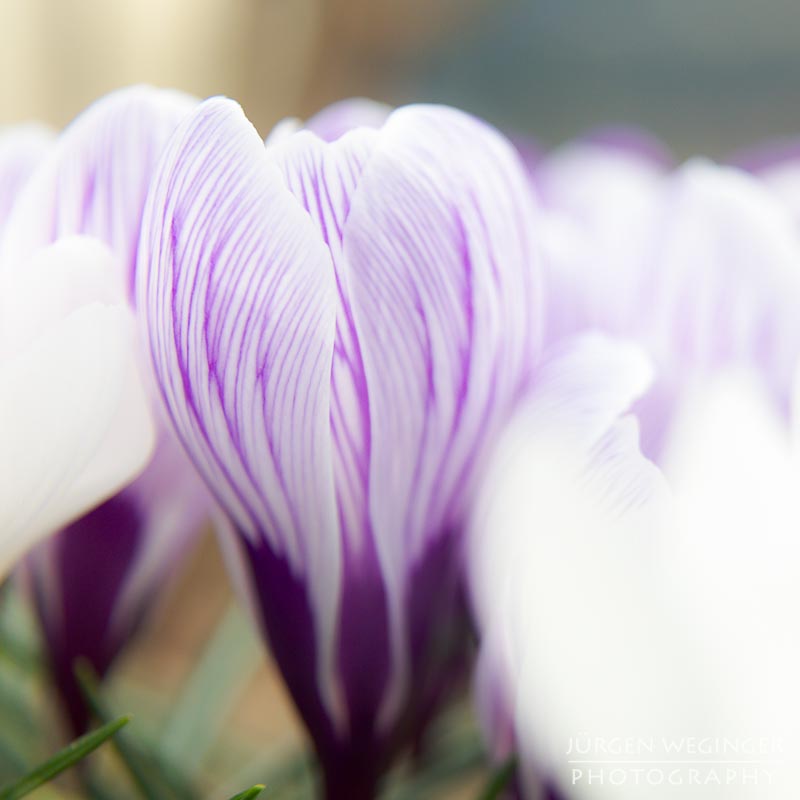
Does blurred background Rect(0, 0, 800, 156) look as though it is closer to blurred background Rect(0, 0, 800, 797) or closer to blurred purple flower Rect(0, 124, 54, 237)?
blurred background Rect(0, 0, 800, 797)

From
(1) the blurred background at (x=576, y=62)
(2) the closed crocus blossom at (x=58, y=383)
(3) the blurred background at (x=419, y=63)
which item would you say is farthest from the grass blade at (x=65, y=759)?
(1) the blurred background at (x=576, y=62)

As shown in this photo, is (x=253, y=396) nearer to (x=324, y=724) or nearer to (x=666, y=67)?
(x=324, y=724)

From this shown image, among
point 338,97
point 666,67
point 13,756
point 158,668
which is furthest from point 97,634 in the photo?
point 666,67

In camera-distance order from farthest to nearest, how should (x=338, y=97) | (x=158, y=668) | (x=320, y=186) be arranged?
(x=338, y=97), (x=158, y=668), (x=320, y=186)

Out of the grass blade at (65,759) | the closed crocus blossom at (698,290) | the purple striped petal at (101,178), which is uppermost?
the purple striped petal at (101,178)

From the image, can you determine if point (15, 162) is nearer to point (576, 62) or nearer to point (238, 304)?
point (238, 304)

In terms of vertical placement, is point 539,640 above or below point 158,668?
above

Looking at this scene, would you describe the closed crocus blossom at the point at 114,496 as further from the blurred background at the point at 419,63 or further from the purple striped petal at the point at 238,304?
the blurred background at the point at 419,63
